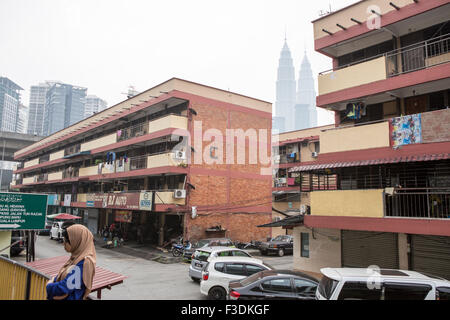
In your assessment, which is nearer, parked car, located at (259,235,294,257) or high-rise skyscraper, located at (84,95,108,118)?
parked car, located at (259,235,294,257)

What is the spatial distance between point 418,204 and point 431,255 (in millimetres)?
1863

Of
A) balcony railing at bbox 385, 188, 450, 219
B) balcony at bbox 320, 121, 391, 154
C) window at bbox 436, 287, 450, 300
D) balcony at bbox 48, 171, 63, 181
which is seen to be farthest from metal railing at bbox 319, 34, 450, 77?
balcony at bbox 48, 171, 63, 181

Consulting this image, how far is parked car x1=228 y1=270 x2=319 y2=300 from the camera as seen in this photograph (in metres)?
9.17

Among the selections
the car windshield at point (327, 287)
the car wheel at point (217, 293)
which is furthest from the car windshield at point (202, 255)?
the car windshield at point (327, 287)

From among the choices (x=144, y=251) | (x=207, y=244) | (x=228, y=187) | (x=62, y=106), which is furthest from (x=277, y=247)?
(x=62, y=106)

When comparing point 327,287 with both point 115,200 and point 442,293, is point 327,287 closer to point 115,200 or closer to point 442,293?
point 442,293

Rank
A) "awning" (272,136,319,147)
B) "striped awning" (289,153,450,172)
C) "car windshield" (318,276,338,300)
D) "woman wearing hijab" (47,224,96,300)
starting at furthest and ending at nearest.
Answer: "awning" (272,136,319,147), "striped awning" (289,153,450,172), "car windshield" (318,276,338,300), "woman wearing hijab" (47,224,96,300)

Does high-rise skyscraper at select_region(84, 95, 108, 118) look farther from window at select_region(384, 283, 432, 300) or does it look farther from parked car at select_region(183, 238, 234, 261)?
window at select_region(384, 283, 432, 300)

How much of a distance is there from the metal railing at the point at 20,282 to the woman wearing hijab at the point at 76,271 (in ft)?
3.63

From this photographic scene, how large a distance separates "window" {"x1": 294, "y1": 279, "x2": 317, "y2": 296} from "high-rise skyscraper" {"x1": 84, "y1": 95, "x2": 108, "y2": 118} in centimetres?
19344

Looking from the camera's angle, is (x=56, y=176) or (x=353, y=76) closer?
(x=353, y=76)

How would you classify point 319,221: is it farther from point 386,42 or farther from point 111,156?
point 111,156

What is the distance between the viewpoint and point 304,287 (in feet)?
30.8

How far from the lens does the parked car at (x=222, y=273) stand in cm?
1134
